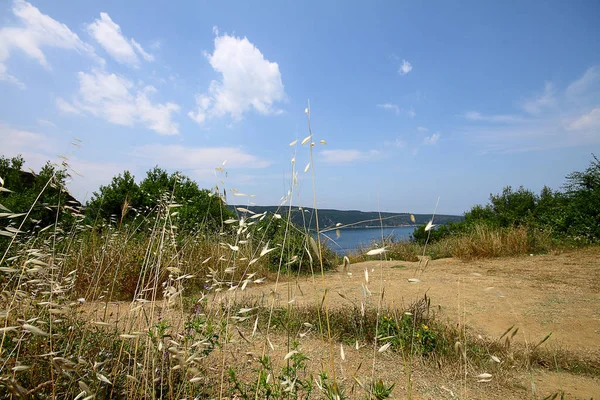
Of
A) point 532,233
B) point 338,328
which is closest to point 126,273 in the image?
point 338,328

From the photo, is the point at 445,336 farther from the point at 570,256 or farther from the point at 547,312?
the point at 570,256

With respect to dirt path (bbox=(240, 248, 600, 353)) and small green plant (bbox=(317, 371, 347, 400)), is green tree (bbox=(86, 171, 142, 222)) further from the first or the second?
small green plant (bbox=(317, 371, 347, 400))

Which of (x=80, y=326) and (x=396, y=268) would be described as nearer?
(x=80, y=326)

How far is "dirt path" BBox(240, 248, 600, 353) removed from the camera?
126 inches

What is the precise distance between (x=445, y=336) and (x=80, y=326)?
2656 mm

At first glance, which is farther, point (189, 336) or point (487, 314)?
point (487, 314)

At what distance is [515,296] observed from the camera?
4.43 meters

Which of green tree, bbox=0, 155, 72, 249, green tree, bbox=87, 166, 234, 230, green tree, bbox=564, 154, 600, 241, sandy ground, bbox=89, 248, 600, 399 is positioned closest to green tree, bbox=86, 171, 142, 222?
green tree, bbox=87, 166, 234, 230

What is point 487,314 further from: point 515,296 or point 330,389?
point 330,389

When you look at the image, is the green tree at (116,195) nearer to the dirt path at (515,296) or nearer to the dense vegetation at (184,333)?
the dense vegetation at (184,333)

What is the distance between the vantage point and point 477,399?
76.1 inches

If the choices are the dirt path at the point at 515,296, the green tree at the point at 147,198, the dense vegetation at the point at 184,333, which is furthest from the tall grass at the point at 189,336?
the green tree at the point at 147,198

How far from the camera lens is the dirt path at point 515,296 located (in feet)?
10.5

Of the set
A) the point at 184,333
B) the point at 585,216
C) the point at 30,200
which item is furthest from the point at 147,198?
the point at 585,216
